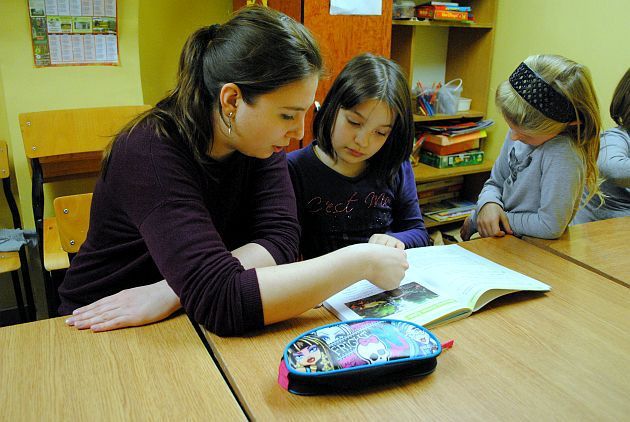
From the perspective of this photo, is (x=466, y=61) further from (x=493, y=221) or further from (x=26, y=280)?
(x=26, y=280)

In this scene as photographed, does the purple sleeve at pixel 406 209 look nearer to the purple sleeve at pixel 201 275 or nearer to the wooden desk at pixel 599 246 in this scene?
the wooden desk at pixel 599 246

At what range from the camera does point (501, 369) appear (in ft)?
2.73

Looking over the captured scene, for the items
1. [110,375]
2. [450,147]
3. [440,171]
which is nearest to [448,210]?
[440,171]

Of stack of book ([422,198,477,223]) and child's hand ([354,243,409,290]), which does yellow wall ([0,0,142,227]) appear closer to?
stack of book ([422,198,477,223])

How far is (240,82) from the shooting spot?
955mm

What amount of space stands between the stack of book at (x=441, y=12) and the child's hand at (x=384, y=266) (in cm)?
206

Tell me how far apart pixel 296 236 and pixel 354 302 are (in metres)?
0.26

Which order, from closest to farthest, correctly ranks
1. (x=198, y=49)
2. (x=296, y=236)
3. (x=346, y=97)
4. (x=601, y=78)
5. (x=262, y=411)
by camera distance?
1. (x=262, y=411)
2. (x=198, y=49)
3. (x=296, y=236)
4. (x=346, y=97)
5. (x=601, y=78)

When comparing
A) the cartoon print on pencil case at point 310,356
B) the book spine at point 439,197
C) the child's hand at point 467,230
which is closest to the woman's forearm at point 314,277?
the cartoon print on pencil case at point 310,356

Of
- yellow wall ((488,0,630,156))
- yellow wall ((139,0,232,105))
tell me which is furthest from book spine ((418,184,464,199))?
yellow wall ((139,0,232,105))

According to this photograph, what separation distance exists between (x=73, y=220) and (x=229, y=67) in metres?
0.96

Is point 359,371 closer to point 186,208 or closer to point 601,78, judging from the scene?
point 186,208

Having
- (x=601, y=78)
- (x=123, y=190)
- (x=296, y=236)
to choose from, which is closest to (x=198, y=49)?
(x=123, y=190)

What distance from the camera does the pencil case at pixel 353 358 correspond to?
751 mm
